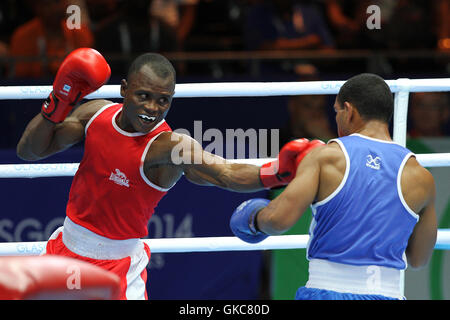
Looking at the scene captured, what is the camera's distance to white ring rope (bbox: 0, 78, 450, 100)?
3.23m

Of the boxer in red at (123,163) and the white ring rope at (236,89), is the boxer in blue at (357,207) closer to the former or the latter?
the boxer in red at (123,163)

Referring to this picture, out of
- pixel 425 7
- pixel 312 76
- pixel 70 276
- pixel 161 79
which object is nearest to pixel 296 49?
pixel 312 76

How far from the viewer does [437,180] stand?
4402mm

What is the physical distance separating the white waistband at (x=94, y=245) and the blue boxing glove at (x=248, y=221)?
1.62ft

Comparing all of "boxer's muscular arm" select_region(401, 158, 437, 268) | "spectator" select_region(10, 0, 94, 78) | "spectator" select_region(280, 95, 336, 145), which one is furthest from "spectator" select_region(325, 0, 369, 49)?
"boxer's muscular arm" select_region(401, 158, 437, 268)

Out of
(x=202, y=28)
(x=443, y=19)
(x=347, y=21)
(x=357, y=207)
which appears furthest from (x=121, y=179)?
(x=443, y=19)

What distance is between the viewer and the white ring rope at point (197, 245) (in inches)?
128

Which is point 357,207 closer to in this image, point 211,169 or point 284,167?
point 284,167

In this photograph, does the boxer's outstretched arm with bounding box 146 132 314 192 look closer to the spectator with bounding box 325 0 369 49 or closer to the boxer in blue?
the boxer in blue

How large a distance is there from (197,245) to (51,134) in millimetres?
836

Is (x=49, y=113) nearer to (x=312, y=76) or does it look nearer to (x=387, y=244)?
(x=387, y=244)

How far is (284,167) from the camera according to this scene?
8.69 feet

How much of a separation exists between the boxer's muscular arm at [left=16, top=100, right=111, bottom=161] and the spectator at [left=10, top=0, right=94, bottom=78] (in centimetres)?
243

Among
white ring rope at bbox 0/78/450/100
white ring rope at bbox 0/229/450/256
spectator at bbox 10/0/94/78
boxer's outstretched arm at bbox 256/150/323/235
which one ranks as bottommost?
white ring rope at bbox 0/229/450/256
